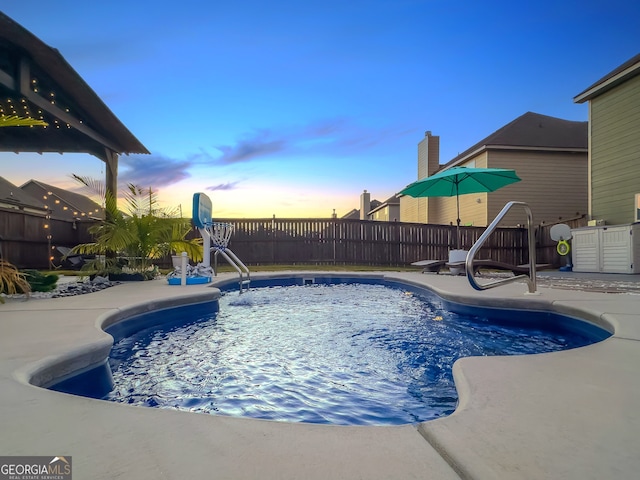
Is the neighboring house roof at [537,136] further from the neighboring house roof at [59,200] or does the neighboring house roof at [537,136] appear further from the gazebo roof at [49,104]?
the neighboring house roof at [59,200]

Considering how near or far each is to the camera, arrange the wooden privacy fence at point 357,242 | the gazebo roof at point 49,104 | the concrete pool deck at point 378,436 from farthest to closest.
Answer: the wooden privacy fence at point 357,242, the gazebo roof at point 49,104, the concrete pool deck at point 378,436

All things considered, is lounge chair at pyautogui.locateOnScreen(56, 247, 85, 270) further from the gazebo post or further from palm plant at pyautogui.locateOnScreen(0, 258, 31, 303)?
palm plant at pyautogui.locateOnScreen(0, 258, 31, 303)

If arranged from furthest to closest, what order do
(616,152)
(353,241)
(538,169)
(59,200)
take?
(59,200), (538,169), (353,241), (616,152)

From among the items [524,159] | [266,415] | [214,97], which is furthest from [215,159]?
[266,415]

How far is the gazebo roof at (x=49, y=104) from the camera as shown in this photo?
5.72 metres

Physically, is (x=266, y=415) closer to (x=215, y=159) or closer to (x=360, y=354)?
(x=360, y=354)

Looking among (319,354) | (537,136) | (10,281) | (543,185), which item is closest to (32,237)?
(10,281)

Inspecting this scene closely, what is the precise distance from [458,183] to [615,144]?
4.55 metres

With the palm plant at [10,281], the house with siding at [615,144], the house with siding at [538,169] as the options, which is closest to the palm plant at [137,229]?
the palm plant at [10,281]

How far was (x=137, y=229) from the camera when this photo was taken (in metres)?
7.22

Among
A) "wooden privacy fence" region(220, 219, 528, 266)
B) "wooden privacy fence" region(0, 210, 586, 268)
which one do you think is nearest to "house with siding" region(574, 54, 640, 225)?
"wooden privacy fence" region(0, 210, 586, 268)

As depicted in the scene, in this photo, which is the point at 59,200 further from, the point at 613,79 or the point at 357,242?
the point at 613,79

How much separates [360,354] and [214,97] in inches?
414

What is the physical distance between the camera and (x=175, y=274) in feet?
23.1
